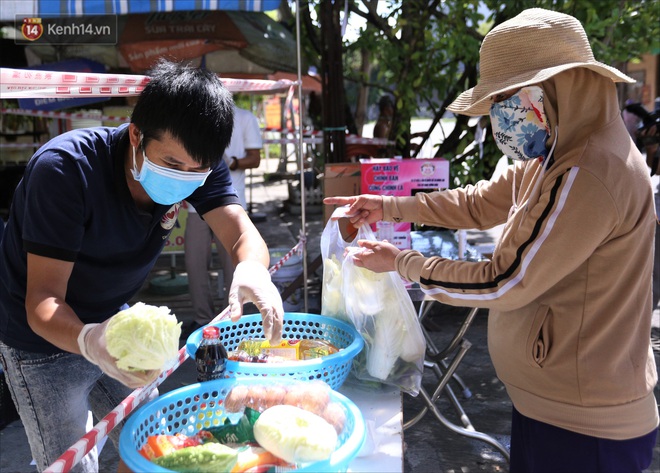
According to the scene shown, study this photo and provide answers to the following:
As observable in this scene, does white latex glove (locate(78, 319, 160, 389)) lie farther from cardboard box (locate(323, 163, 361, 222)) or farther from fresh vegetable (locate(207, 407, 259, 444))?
cardboard box (locate(323, 163, 361, 222))

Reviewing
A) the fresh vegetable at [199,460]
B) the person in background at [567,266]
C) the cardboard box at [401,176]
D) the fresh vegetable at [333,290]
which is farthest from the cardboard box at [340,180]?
the fresh vegetable at [199,460]

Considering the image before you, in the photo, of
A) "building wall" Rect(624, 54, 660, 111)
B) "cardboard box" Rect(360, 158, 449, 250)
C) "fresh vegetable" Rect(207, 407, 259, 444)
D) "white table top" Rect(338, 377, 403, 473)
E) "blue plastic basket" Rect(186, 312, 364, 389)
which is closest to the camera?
"fresh vegetable" Rect(207, 407, 259, 444)

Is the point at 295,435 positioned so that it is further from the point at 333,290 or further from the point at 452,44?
the point at 452,44

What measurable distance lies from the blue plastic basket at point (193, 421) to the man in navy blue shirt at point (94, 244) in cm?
13

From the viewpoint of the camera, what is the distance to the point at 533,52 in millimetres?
1739

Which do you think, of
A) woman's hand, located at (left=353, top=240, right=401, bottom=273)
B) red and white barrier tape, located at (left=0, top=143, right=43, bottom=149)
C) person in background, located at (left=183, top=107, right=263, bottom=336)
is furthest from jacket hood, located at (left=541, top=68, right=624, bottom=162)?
red and white barrier tape, located at (left=0, top=143, right=43, bottom=149)

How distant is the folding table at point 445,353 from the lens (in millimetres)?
3102

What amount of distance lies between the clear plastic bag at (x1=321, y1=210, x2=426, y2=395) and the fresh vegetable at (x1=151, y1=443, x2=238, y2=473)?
33.5 inches

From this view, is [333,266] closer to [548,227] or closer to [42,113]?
[548,227]

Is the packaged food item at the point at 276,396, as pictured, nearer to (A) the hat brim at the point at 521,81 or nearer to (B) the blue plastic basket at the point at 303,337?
(B) the blue plastic basket at the point at 303,337

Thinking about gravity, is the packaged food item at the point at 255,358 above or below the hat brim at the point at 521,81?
below

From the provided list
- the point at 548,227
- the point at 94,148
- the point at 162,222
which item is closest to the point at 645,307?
the point at 548,227

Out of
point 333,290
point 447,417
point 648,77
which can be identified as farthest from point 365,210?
point 648,77

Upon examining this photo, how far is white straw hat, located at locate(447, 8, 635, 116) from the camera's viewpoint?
5.52 ft
